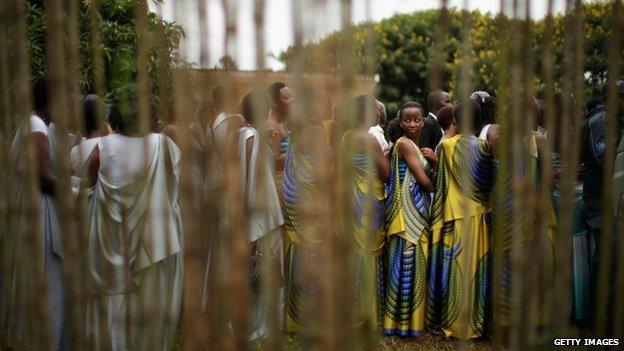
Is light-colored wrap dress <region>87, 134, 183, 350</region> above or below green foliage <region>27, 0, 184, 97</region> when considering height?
below

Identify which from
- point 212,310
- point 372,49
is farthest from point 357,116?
point 212,310

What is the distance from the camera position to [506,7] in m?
1.61

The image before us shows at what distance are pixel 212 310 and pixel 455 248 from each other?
2.63 m

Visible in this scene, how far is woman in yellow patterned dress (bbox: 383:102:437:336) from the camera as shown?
4.11 meters

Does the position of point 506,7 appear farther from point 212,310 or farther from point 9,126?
point 9,126

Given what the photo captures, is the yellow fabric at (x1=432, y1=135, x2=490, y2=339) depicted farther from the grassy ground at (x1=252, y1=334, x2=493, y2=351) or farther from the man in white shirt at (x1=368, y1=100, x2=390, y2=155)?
the man in white shirt at (x1=368, y1=100, x2=390, y2=155)

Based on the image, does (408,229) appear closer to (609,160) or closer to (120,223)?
(120,223)

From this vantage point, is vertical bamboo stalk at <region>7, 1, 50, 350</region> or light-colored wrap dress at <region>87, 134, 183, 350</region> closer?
vertical bamboo stalk at <region>7, 1, 50, 350</region>

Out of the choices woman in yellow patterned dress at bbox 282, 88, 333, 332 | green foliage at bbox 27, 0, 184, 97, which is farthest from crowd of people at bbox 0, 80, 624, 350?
green foliage at bbox 27, 0, 184, 97

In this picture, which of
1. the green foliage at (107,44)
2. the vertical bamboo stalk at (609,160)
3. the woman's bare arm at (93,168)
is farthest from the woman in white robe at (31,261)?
the vertical bamboo stalk at (609,160)

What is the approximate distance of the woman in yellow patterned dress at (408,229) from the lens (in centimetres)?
411

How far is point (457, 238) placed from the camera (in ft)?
13.3

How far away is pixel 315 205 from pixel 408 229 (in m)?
2.63

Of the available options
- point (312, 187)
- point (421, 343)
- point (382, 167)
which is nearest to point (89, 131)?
point (382, 167)
